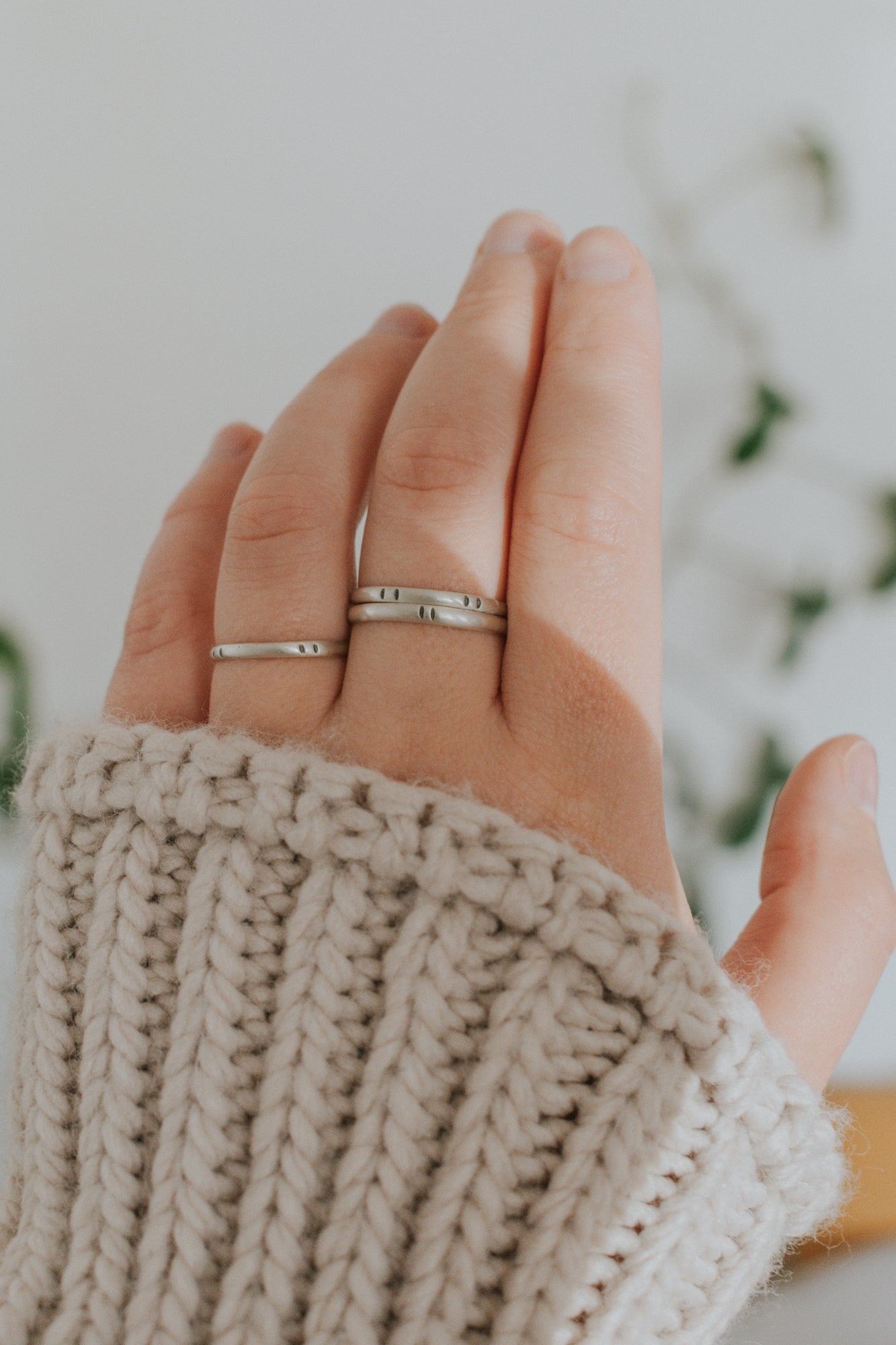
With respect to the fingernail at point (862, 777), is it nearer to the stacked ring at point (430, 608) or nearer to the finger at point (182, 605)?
the stacked ring at point (430, 608)

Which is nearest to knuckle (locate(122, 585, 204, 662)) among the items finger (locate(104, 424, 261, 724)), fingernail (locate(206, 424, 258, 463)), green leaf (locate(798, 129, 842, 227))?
finger (locate(104, 424, 261, 724))

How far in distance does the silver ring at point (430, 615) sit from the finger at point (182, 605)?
13cm

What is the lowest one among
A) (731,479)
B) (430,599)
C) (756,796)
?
(756,796)

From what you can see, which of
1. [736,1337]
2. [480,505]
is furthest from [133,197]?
[736,1337]

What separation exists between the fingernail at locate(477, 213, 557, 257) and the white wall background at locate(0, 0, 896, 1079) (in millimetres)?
155

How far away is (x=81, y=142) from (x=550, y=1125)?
751 mm

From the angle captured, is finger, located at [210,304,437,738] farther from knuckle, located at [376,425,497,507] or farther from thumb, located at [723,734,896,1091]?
thumb, located at [723,734,896,1091]

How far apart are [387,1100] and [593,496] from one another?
1.02 feet

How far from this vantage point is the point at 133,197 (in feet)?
2.32

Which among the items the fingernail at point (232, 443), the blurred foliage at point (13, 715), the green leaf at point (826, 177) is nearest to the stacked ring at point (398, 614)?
the fingernail at point (232, 443)

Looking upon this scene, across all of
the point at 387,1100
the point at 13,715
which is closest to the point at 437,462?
the point at 387,1100

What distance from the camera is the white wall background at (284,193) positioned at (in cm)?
70

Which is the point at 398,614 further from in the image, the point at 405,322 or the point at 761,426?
the point at 761,426

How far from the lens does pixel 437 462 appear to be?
496 mm
